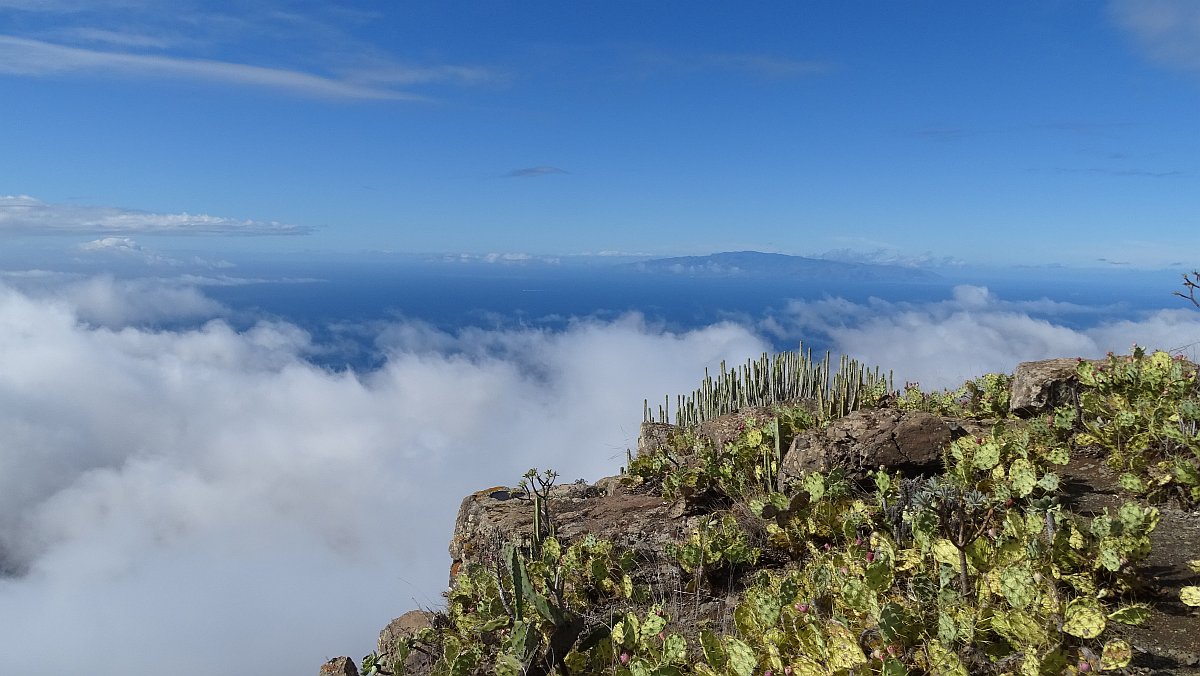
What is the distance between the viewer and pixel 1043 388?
710 centimetres

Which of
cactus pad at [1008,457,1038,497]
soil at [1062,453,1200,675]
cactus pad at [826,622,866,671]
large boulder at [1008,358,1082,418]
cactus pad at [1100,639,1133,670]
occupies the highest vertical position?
large boulder at [1008,358,1082,418]

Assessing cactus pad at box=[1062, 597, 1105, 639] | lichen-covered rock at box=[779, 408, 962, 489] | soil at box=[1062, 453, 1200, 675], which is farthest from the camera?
lichen-covered rock at box=[779, 408, 962, 489]

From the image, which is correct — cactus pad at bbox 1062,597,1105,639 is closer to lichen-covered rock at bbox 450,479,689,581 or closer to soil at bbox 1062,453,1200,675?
soil at bbox 1062,453,1200,675

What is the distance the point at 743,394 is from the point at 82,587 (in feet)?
732

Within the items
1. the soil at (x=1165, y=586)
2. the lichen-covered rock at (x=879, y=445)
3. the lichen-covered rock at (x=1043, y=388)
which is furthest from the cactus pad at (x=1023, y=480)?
the lichen-covered rock at (x=1043, y=388)

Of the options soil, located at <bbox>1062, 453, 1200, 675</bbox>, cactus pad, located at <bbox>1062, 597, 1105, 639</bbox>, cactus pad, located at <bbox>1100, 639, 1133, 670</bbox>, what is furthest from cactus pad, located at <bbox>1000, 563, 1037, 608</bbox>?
soil, located at <bbox>1062, 453, 1200, 675</bbox>

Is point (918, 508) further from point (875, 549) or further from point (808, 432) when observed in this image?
point (808, 432)

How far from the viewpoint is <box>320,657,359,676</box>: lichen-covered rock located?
6172mm

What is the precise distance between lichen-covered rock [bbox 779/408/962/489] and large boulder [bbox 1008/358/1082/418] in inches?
70.3

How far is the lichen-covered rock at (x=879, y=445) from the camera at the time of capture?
19.0 ft

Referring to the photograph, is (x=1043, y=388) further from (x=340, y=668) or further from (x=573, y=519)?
(x=340, y=668)

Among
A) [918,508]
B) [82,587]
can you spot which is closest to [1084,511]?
[918,508]

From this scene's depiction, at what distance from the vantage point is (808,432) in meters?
6.32

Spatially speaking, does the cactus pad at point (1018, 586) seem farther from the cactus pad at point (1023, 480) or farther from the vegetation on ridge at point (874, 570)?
the cactus pad at point (1023, 480)
